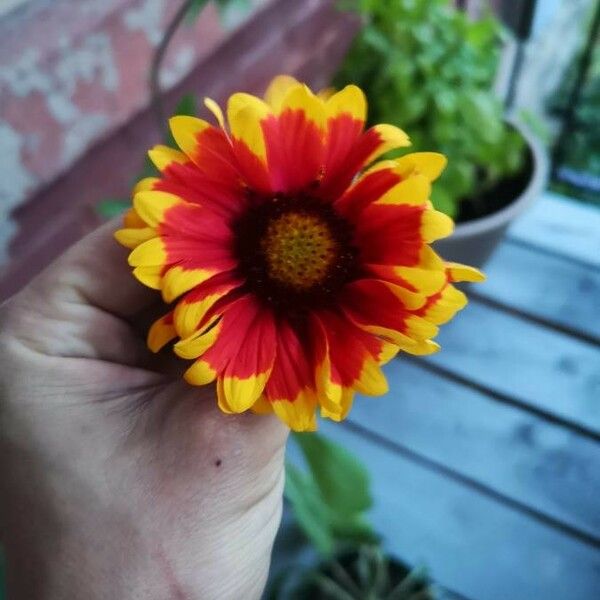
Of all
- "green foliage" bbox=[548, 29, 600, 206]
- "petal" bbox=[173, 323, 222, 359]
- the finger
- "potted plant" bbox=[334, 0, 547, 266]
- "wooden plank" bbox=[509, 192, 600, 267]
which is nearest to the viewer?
"petal" bbox=[173, 323, 222, 359]

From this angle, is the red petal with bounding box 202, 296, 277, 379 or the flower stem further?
the flower stem

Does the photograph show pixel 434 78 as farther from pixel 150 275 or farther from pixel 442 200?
pixel 150 275

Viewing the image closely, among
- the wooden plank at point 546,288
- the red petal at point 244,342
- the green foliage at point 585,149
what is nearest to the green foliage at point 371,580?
the wooden plank at point 546,288

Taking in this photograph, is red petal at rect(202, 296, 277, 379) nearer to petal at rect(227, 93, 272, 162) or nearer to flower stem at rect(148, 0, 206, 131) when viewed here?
petal at rect(227, 93, 272, 162)

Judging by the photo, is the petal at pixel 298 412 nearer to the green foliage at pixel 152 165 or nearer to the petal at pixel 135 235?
the petal at pixel 135 235

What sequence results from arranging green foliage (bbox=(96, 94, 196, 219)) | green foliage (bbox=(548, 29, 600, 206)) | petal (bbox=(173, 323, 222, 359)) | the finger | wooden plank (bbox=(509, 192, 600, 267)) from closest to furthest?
petal (bbox=(173, 323, 222, 359)) → the finger → green foliage (bbox=(96, 94, 196, 219)) → wooden plank (bbox=(509, 192, 600, 267)) → green foliage (bbox=(548, 29, 600, 206))

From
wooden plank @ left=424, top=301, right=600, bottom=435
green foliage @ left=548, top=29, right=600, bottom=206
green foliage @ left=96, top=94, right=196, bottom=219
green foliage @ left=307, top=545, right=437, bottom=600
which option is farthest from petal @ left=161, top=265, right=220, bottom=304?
green foliage @ left=548, top=29, right=600, bottom=206

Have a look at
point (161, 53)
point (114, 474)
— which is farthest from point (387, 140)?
point (161, 53)

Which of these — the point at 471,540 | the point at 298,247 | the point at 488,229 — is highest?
the point at 298,247
